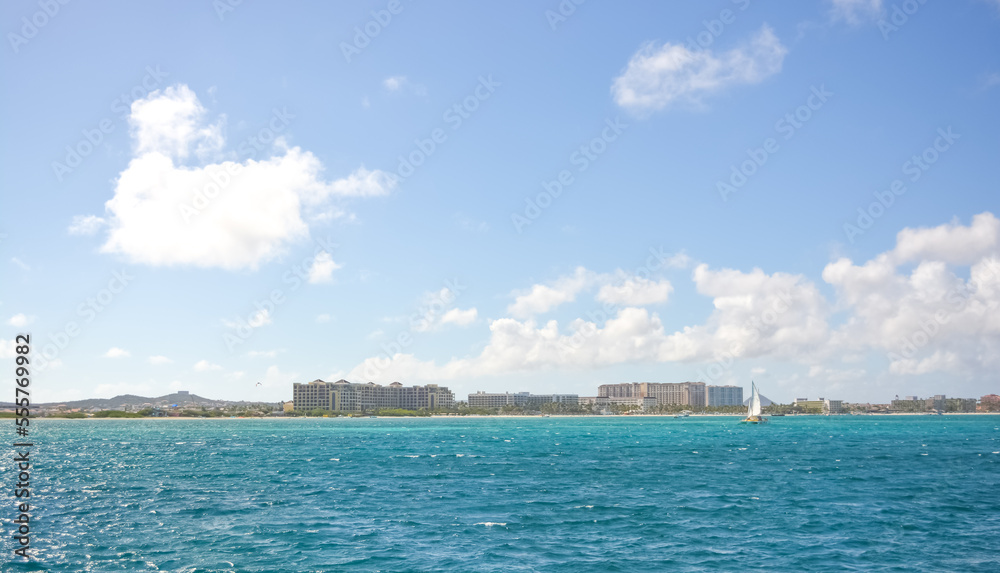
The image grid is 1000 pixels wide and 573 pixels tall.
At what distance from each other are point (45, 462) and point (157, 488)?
47.1m

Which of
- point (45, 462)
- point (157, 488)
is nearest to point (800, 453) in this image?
point (157, 488)

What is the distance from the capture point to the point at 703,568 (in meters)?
35.7

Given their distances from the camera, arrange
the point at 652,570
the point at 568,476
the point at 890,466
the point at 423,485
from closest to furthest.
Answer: the point at 652,570, the point at 423,485, the point at 568,476, the point at 890,466

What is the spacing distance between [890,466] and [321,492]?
71167mm

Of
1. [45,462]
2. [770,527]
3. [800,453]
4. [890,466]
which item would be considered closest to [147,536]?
[770,527]

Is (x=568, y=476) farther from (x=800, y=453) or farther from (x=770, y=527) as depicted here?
(x=800, y=453)

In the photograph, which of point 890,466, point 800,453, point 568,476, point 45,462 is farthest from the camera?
point 800,453

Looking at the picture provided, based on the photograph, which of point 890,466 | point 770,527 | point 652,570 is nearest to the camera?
point 652,570

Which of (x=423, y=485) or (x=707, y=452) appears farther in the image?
(x=707, y=452)

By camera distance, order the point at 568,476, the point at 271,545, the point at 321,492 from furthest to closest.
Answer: the point at 568,476 < the point at 321,492 < the point at 271,545

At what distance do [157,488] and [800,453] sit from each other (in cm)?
9414

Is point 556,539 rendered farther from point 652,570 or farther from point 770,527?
point 770,527

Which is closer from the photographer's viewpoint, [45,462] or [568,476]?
[568,476]

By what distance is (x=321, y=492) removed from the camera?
2485 inches
